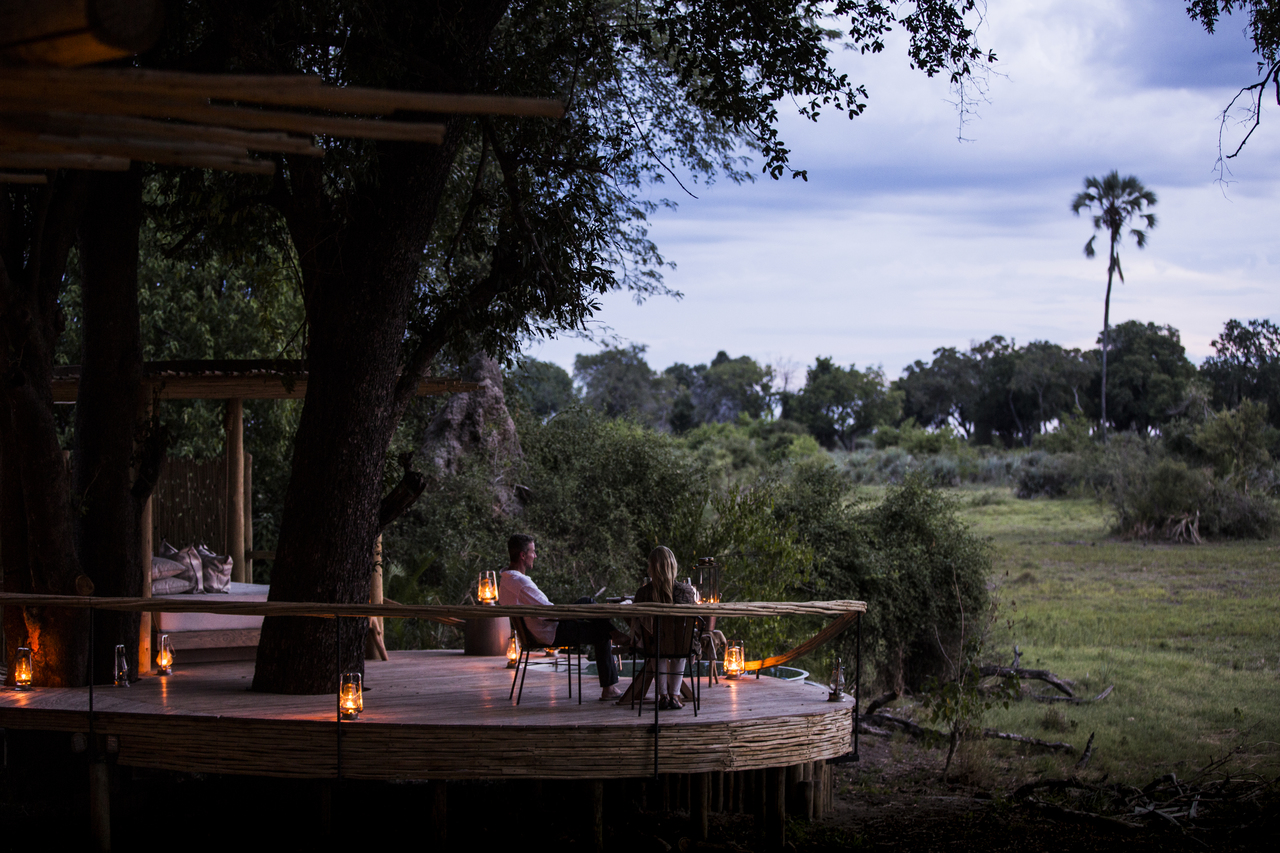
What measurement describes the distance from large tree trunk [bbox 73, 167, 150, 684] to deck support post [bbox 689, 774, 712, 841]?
14.4 feet

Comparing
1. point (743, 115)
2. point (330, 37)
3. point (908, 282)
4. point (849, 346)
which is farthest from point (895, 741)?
point (849, 346)

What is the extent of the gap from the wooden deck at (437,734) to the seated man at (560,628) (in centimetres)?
24

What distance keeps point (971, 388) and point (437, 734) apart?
1913 inches

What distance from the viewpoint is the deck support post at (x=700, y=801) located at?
743 cm

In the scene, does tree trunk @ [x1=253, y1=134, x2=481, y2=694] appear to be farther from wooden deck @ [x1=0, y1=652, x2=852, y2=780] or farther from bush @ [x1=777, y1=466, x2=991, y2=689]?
bush @ [x1=777, y1=466, x2=991, y2=689]

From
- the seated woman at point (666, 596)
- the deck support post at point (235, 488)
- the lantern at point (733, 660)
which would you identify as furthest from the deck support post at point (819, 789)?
the deck support post at point (235, 488)

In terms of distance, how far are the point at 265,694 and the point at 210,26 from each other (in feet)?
17.4

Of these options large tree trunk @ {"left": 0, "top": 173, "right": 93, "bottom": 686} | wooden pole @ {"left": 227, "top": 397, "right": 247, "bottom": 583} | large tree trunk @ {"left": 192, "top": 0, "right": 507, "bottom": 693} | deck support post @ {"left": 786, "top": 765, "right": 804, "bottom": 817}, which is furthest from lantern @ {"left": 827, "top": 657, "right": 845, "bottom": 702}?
wooden pole @ {"left": 227, "top": 397, "right": 247, "bottom": 583}

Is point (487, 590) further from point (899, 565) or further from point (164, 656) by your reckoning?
point (899, 565)

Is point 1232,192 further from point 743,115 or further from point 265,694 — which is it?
point 265,694

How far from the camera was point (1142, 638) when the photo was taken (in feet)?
62.1

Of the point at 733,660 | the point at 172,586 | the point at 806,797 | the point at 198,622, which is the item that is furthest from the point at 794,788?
the point at 172,586

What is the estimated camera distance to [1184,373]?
40.3 metres

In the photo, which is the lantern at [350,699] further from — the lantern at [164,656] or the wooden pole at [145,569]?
the wooden pole at [145,569]
